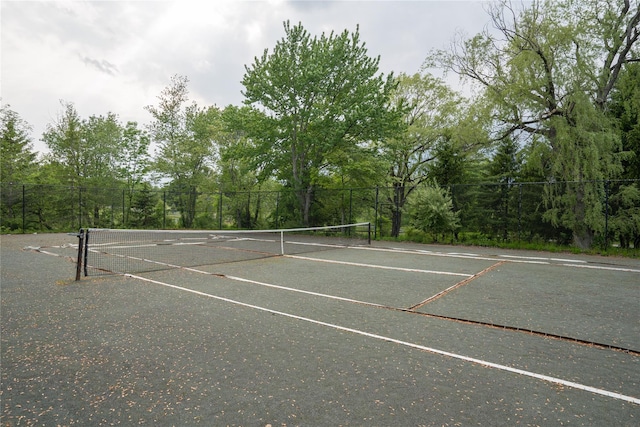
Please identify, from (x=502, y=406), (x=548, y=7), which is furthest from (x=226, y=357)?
(x=548, y=7)

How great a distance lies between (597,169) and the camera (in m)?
12.6

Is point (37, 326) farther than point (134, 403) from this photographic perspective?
Yes

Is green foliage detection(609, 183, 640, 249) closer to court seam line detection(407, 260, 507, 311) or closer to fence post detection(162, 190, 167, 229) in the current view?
court seam line detection(407, 260, 507, 311)

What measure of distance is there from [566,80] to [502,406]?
→ 15565 millimetres

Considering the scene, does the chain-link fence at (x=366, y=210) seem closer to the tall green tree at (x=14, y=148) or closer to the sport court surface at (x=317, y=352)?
the tall green tree at (x=14, y=148)

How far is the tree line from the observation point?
521 inches

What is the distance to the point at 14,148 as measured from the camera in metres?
25.8

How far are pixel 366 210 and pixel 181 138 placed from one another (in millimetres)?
16454

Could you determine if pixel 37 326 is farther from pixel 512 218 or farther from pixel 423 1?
pixel 512 218

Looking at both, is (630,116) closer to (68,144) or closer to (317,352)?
(317,352)

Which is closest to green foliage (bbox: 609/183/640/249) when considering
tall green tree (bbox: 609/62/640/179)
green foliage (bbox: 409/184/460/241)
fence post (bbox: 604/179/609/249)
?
fence post (bbox: 604/179/609/249)

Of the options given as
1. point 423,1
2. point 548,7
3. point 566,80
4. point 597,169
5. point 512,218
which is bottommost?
point 512,218

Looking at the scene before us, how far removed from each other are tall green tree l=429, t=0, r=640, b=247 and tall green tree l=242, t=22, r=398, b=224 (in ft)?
20.5

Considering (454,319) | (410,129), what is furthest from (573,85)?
(454,319)
